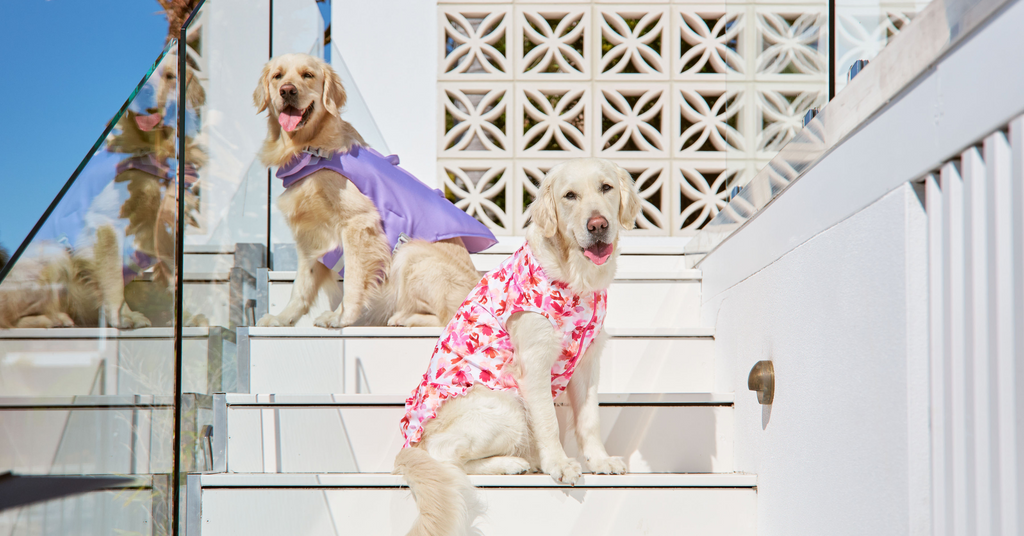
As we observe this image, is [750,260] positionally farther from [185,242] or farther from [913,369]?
[185,242]

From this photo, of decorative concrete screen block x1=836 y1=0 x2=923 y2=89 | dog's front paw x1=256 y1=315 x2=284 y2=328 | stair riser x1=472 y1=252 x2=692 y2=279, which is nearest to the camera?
decorative concrete screen block x1=836 y1=0 x2=923 y2=89

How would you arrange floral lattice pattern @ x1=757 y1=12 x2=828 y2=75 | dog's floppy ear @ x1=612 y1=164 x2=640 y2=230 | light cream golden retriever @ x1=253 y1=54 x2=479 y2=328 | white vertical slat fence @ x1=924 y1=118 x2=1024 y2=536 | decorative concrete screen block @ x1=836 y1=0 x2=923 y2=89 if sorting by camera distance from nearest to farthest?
white vertical slat fence @ x1=924 y1=118 x2=1024 y2=536 < decorative concrete screen block @ x1=836 y1=0 x2=923 y2=89 < floral lattice pattern @ x1=757 y1=12 x2=828 y2=75 < dog's floppy ear @ x1=612 y1=164 x2=640 y2=230 < light cream golden retriever @ x1=253 y1=54 x2=479 y2=328

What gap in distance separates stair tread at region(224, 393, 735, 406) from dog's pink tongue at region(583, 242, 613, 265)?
1.39 feet

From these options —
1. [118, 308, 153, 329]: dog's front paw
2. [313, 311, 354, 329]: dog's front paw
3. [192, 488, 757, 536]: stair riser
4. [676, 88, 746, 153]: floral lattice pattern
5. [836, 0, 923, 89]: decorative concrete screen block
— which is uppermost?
[676, 88, 746, 153]: floral lattice pattern

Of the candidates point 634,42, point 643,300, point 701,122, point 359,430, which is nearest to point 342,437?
point 359,430

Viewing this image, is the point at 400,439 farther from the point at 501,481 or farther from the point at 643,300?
the point at 643,300

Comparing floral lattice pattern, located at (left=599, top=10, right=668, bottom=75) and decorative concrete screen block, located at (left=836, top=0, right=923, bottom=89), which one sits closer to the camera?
decorative concrete screen block, located at (left=836, top=0, right=923, bottom=89)

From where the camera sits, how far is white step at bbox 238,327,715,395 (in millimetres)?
2217

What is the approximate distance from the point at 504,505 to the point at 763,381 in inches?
27.6

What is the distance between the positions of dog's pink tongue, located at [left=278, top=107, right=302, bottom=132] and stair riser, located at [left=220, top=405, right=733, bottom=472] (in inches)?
45.7

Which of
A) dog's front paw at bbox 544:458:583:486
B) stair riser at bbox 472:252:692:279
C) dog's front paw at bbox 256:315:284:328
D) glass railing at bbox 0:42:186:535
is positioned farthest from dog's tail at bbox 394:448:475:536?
stair riser at bbox 472:252:692:279

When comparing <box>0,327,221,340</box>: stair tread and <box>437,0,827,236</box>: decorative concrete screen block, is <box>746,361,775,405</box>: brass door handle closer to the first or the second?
<box>0,327,221,340</box>: stair tread

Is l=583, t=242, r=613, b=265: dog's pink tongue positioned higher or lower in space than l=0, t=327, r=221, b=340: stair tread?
higher

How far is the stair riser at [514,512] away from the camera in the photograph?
1.63 m
